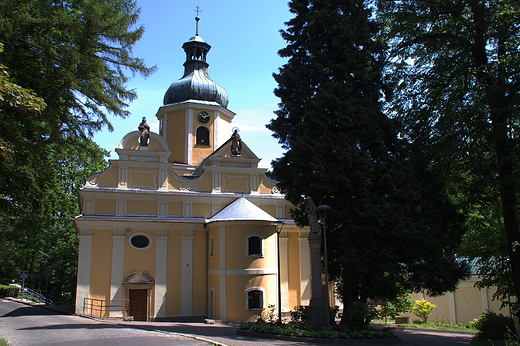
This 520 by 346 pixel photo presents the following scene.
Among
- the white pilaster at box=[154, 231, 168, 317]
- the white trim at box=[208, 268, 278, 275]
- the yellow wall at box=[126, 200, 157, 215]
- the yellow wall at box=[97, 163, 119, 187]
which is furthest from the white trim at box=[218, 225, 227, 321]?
the yellow wall at box=[97, 163, 119, 187]

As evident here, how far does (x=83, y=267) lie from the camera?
70.9 ft

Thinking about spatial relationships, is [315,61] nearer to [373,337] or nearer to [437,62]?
[437,62]

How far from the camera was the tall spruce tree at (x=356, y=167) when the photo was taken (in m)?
15.4

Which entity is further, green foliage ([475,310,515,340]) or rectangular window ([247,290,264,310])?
rectangular window ([247,290,264,310])

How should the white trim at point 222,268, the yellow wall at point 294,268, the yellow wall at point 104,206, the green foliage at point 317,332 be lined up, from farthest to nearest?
the yellow wall at point 294,268, the yellow wall at point 104,206, the white trim at point 222,268, the green foliage at point 317,332

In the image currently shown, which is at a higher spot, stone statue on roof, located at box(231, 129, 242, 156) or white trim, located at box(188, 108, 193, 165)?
white trim, located at box(188, 108, 193, 165)

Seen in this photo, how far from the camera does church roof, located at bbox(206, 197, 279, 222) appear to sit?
73.0 feet

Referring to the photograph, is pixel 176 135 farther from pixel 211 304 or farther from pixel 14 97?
pixel 14 97

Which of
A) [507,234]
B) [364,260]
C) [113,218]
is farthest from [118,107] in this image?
[507,234]

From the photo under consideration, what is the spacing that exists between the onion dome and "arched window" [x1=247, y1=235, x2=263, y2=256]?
12.0m

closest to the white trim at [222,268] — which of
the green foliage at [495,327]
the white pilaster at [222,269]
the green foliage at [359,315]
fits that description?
the white pilaster at [222,269]

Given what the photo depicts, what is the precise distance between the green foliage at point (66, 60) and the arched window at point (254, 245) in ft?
31.5

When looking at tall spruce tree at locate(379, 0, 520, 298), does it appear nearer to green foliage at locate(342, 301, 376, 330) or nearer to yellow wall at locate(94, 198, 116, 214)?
green foliage at locate(342, 301, 376, 330)

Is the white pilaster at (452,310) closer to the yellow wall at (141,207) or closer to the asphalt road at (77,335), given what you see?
the asphalt road at (77,335)
